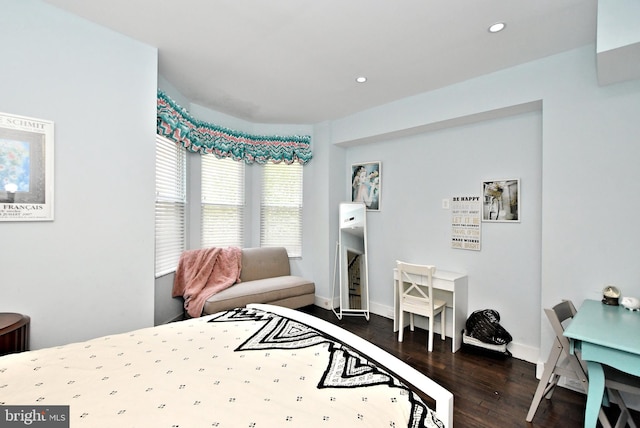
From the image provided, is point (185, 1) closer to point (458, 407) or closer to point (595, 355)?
point (595, 355)

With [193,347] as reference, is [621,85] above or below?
above

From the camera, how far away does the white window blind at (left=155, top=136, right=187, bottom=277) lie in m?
3.07

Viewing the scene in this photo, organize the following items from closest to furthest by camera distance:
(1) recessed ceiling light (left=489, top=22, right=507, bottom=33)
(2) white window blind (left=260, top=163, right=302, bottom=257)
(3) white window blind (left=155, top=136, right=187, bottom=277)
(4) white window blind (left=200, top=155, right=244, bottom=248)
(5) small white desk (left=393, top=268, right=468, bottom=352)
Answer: (1) recessed ceiling light (left=489, top=22, right=507, bottom=33) < (5) small white desk (left=393, top=268, right=468, bottom=352) < (3) white window blind (left=155, top=136, right=187, bottom=277) < (4) white window blind (left=200, top=155, right=244, bottom=248) < (2) white window blind (left=260, top=163, right=302, bottom=257)

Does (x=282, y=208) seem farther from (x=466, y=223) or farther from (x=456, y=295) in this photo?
(x=456, y=295)

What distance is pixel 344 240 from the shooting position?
13.4 feet

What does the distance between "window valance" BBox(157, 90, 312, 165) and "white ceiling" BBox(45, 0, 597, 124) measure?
0.39 meters

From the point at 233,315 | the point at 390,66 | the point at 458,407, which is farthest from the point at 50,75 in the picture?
the point at 458,407

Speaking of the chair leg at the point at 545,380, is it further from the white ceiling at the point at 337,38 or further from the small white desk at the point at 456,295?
the white ceiling at the point at 337,38

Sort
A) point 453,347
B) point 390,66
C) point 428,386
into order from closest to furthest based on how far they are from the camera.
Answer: point 428,386
point 390,66
point 453,347

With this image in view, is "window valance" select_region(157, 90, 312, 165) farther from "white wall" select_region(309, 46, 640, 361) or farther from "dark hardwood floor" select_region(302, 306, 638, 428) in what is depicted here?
"dark hardwood floor" select_region(302, 306, 638, 428)

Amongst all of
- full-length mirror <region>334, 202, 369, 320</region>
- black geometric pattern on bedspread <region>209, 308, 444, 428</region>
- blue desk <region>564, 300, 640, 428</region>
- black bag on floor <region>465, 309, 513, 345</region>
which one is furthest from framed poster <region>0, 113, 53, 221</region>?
black bag on floor <region>465, 309, 513, 345</region>

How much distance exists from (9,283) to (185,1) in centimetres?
208

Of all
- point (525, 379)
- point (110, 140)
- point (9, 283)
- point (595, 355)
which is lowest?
point (525, 379)

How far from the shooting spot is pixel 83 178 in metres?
2.07
